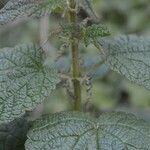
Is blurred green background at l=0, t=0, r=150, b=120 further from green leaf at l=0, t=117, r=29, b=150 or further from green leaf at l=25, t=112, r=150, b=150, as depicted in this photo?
green leaf at l=25, t=112, r=150, b=150

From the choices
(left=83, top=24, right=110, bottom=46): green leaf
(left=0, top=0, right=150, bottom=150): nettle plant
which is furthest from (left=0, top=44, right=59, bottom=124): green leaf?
(left=83, top=24, right=110, bottom=46): green leaf

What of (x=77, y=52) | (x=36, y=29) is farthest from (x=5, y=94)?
(x=36, y=29)

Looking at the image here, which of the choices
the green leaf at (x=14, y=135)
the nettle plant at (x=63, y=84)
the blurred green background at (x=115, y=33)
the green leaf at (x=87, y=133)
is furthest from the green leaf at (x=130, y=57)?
the blurred green background at (x=115, y=33)

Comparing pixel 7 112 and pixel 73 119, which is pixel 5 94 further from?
pixel 73 119

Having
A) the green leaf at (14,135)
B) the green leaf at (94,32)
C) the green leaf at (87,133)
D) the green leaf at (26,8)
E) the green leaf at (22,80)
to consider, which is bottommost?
the green leaf at (14,135)

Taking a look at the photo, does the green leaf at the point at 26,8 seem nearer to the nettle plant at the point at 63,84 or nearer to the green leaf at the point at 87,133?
the nettle plant at the point at 63,84

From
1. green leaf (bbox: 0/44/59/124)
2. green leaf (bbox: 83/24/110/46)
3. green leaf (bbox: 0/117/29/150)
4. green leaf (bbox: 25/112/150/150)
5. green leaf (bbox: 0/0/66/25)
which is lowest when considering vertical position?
green leaf (bbox: 0/117/29/150)
